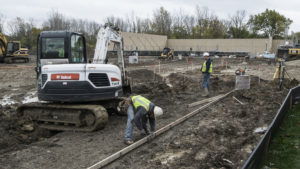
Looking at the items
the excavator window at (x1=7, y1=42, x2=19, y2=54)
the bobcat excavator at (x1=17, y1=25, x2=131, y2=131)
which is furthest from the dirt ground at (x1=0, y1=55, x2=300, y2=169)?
the excavator window at (x1=7, y1=42, x2=19, y2=54)

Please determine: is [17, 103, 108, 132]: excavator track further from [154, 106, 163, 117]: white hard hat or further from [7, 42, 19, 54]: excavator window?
[7, 42, 19, 54]: excavator window

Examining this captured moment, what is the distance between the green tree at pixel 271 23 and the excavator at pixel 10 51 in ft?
190

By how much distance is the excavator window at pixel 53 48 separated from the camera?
24.8 feet

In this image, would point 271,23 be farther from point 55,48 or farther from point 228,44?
point 55,48

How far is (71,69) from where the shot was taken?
23.0 feet

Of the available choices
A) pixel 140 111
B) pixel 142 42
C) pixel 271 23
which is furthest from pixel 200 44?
pixel 140 111

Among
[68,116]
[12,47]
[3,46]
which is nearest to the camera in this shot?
[68,116]

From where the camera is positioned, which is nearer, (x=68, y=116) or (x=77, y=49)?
(x=68, y=116)

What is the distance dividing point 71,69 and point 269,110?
6895 mm

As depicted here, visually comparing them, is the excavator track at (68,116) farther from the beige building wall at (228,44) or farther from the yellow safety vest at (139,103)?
the beige building wall at (228,44)

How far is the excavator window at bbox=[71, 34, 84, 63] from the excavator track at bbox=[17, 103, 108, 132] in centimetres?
148

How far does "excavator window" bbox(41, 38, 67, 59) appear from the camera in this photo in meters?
7.55

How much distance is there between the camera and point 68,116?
7.36 meters

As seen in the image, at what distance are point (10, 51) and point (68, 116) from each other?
1037 inches
